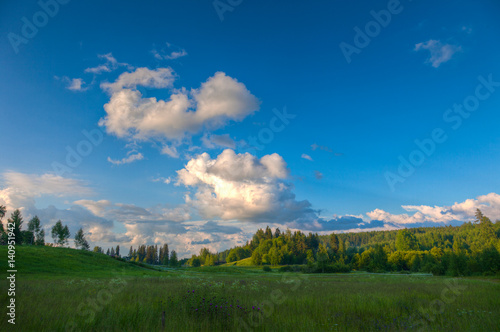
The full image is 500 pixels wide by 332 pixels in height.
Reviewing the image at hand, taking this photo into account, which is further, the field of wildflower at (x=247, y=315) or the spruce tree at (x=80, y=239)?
the spruce tree at (x=80, y=239)

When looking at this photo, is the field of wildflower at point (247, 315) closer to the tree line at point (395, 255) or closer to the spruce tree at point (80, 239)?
the tree line at point (395, 255)

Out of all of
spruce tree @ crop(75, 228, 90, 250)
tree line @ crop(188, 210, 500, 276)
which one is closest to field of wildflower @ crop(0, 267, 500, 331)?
tree line @ crop(188, 210, 500, 276)

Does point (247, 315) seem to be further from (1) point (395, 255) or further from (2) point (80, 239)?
(2) point (80, 239)

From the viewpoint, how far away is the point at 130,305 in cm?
1131

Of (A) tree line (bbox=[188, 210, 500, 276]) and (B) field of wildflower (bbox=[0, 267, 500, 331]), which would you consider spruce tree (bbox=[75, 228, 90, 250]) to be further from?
(B) field of wildflower (bbox=[0, 267, 500, 331])

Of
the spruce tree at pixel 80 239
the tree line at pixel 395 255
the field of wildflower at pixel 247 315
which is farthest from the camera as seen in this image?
the spruce tree at pixel 80 239

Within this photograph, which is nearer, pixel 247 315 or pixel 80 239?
pixel 247 315

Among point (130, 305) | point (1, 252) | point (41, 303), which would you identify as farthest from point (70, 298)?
point (1, 252)

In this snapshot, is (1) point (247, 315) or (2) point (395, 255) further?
(2) point (395, 255)

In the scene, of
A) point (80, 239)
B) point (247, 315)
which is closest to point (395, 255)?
point (247, 315)

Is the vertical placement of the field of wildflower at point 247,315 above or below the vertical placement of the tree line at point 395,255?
above

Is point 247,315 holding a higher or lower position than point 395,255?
higher

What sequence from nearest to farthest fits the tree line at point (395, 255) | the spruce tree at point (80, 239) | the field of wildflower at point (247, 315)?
the field of wildflower at point (247, 315), the tree line at point (395, 255), the spruce tree at point (80, 239)

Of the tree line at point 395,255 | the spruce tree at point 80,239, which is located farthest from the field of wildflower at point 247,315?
the spruce tree at point 80,239
